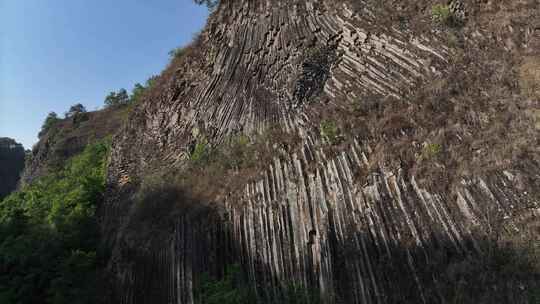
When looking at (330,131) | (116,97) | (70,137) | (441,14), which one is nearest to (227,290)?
(330,131)

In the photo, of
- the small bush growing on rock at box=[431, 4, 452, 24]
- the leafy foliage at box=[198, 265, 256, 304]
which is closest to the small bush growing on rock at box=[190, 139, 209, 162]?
the leafy foliage at box=[198, 265, 256, 304]

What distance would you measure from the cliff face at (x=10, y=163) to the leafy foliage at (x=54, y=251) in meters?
48.5

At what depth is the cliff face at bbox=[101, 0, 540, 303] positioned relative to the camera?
225 inches

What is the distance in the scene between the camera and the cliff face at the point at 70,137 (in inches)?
1247

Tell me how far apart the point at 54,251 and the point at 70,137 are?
2493cm

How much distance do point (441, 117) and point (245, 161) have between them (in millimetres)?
4841

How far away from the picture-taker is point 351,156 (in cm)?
762

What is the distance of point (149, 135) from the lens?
16.0 metres

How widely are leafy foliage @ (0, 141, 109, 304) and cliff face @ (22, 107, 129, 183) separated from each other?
1490 centimetres

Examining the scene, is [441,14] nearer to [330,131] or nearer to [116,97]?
[330,131]

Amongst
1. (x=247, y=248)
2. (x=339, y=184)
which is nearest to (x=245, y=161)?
(x=247, y=248)

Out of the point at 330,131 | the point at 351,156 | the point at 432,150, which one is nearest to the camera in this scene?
the point at 432,150

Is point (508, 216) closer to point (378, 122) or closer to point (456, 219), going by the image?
point (456, 219)

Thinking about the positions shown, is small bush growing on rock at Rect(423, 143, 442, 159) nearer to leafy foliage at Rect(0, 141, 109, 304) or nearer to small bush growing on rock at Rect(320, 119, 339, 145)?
small bush growing on rock at Rect(320, 119, 339, 145)
